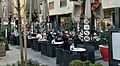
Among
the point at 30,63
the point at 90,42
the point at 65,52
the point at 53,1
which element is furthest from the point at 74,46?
the point at 53,1

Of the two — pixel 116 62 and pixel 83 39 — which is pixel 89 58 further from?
pixel 83 39

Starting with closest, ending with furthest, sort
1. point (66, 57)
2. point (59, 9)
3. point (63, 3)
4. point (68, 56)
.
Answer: point (68, 56), point (66, 57), point (63, 3), point (59, 9)

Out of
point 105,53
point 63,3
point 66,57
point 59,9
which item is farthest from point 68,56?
point 59,9

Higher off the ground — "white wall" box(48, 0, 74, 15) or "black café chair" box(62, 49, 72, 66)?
"white wall" box(48, 0, 74, 15)

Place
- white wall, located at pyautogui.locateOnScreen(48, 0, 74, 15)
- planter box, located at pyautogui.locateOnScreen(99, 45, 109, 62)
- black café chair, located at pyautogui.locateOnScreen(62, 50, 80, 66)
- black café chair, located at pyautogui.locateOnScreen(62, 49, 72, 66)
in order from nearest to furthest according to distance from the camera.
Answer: black café chair, located at pyautogui.locateOnScreen(62, 50, 80, 66) → black café chair, located at pyautogui.locateOnScreen(62, 49, 72, 66) → planter box, located at pyautogui.locateOnScreen(99, 45, 109, 62) → white wall, located at pyautogui.locateOnScreen(48, 0, 74, 15)

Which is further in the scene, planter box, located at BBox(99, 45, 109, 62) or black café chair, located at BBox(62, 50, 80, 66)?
planter box, located at BBox(99, 45, 109, 62)

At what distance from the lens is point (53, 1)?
5072 cm

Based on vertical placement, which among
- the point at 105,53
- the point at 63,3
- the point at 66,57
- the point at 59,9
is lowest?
the point at 105,53

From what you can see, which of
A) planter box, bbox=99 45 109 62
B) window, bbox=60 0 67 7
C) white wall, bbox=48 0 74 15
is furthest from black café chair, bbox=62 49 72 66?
window, bbox=60 0 67 7

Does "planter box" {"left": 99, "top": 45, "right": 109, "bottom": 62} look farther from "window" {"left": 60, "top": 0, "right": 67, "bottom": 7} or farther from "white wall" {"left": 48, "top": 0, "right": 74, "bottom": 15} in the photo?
"window" {"left": 60, "top": 0, "right": 67, "bottom": 7}

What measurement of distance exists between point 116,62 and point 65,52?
4897 millimetres

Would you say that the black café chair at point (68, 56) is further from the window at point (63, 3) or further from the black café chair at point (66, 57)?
the window at point (63, 3)

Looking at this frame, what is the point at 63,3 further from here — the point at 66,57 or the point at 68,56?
the point at 68,56

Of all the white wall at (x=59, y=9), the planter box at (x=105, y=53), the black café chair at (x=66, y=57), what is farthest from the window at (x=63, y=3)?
the black café chair at (x=66, y=57)
